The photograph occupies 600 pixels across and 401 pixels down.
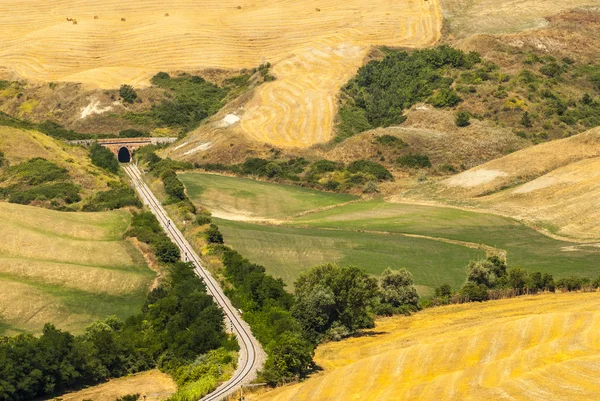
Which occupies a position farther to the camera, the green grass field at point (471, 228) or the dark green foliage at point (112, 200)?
the dark green foliage at point (112, 200)

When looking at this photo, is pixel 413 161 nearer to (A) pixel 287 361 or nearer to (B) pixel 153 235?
(B) pixel 153 235

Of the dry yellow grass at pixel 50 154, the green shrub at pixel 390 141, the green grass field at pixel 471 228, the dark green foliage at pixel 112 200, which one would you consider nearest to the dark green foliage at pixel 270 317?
the green grass field at pixel 471 228

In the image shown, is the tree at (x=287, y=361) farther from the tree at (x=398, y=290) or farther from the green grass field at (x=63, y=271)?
the green grass field at (x=63, y=271)

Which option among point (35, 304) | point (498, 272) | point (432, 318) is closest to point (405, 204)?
point (498, 272)

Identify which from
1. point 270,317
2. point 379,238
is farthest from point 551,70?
point 270,317

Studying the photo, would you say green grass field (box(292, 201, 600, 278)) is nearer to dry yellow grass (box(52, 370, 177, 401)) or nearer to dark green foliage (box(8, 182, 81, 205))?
dark green foliage (box(8, 182, 81, 205))

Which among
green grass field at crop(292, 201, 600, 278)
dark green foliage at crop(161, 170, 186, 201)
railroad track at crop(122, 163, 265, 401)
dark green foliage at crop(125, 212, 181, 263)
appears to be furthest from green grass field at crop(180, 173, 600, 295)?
dark green foliage at crop(125, 212, 181, 263)
